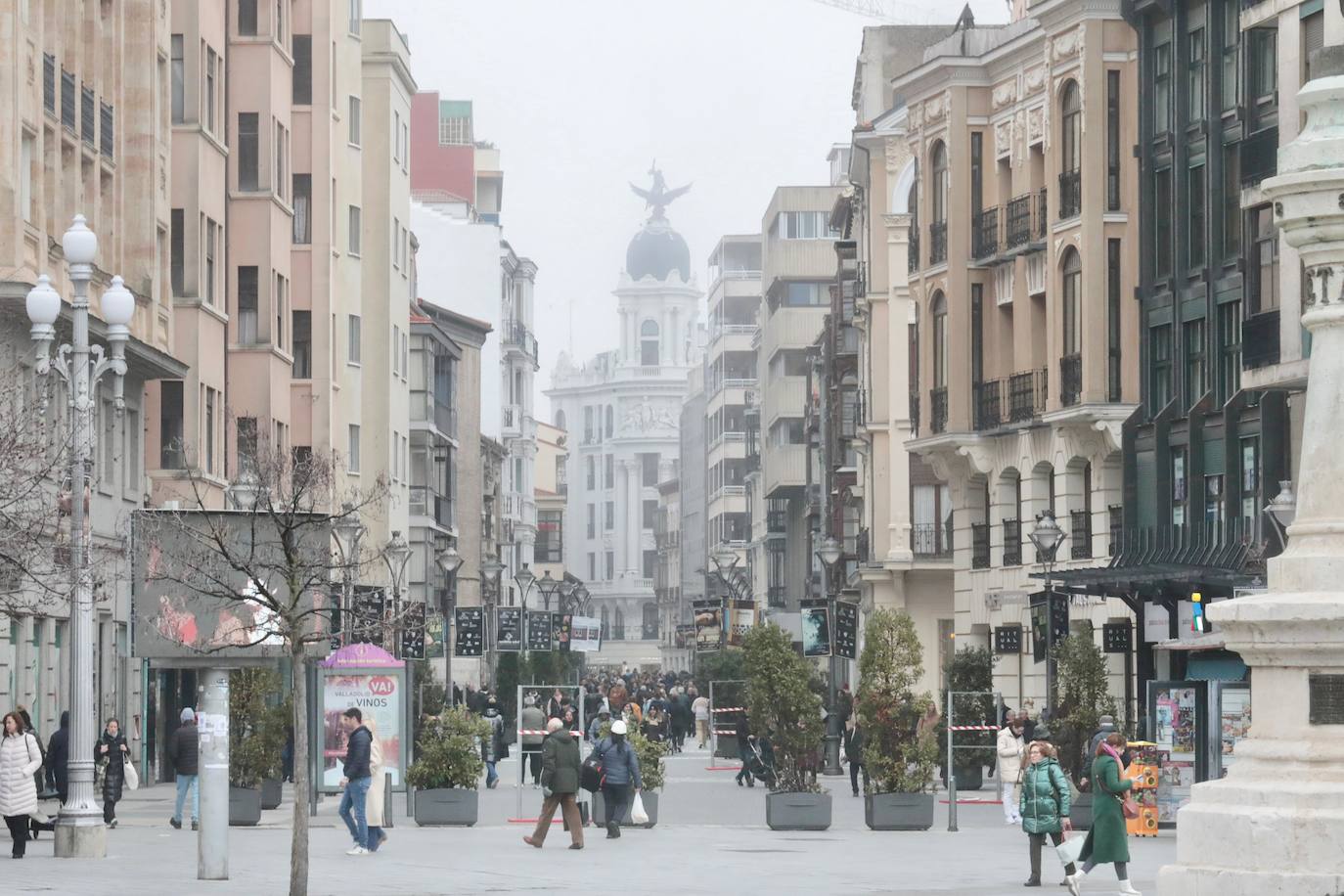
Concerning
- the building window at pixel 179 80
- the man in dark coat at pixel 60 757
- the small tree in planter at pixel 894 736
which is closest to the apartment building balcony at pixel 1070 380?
the building window at pixel 179 80

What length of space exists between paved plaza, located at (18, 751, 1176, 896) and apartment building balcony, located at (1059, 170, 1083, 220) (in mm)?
16764

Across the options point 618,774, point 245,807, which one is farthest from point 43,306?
point 618,774

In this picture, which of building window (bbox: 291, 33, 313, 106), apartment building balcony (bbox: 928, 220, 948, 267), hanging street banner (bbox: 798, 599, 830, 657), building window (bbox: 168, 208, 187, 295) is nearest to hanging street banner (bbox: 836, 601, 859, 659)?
hanging street banner (bbox: 798, 599, 830, 657)

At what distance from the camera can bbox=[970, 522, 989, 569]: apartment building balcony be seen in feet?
201

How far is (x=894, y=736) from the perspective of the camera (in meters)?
36.5

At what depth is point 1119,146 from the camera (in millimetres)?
54500

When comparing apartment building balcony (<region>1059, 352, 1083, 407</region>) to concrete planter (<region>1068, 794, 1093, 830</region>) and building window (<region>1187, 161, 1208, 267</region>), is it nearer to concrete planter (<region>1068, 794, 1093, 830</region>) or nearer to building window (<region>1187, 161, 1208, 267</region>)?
building window (<region>1187, 161, 1208, 267</region>)

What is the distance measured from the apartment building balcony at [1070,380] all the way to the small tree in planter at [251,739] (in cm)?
2154

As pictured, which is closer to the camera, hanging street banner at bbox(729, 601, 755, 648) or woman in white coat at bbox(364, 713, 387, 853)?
woman in white coat at bbox(364, 713, 387, 853)

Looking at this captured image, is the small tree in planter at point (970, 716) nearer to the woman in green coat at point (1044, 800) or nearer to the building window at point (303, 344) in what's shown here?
the building window at point (303, 344)

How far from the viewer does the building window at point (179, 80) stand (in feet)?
184

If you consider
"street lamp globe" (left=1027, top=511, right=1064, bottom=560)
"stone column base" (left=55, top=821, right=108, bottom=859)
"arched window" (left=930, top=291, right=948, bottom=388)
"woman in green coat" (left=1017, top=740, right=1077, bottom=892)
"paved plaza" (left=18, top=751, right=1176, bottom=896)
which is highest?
"arched window" (left=930, top=291, right=948, bottom=388)

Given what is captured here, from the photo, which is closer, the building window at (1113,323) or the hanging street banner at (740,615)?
the building window at (1113,323)

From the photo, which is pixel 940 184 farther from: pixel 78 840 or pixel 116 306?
pixel 78 840
